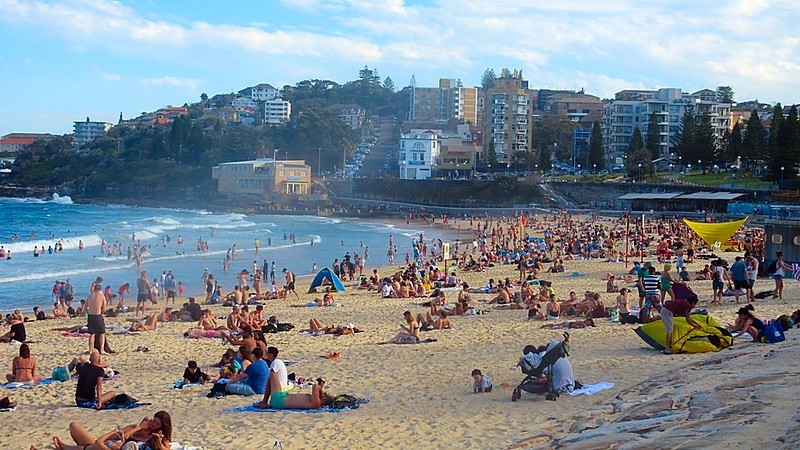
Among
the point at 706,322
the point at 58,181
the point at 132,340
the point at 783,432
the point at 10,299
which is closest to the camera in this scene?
the point at 783,432

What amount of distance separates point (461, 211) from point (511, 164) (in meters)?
21.0

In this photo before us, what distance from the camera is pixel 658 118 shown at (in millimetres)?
76875

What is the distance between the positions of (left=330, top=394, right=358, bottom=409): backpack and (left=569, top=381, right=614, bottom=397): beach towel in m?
2.07

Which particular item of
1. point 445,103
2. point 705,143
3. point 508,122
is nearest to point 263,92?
point 445,103

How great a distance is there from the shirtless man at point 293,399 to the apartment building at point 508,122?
257 feet

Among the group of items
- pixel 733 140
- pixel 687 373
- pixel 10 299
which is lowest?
pixel 10 299

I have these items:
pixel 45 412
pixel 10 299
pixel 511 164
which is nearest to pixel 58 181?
pixel 511 164

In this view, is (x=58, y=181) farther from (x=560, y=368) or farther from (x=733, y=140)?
(x=560, y=368)

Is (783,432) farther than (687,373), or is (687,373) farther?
(687,373)

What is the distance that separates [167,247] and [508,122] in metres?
Answer: 53.5

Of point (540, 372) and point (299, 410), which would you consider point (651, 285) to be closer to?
point (540, 372)

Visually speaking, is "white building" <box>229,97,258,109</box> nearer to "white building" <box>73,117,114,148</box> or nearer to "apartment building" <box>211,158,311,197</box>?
"white building" <box>73,117,114,148</box>

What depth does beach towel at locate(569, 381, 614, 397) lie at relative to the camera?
26.4 ft

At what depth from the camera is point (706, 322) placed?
32.6ft
